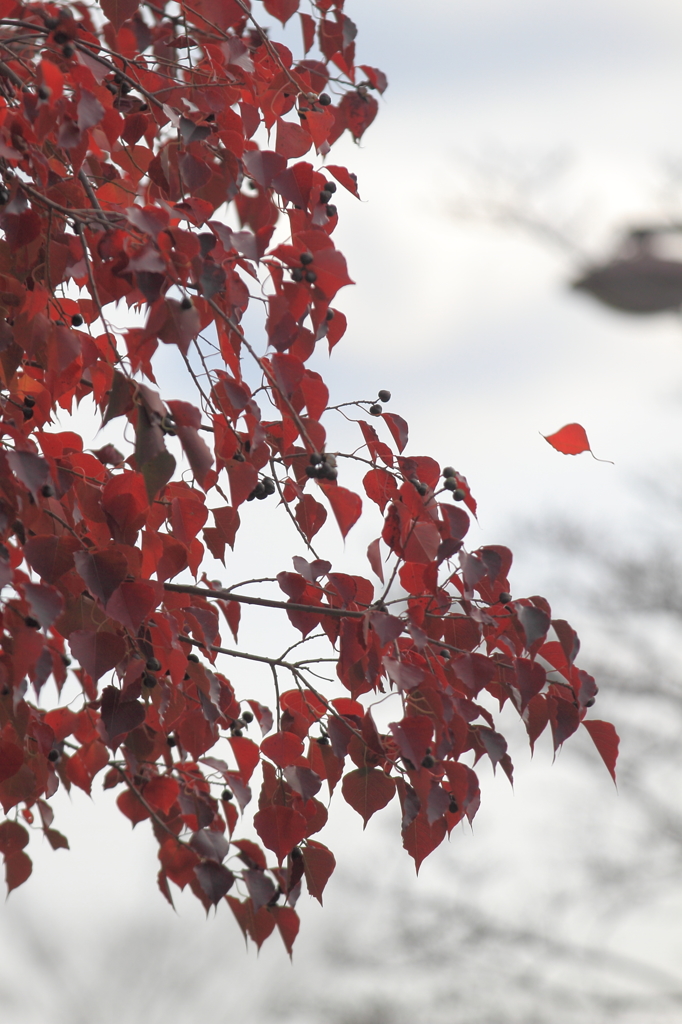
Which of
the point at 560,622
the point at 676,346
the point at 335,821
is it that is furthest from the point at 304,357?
the point at 676,346

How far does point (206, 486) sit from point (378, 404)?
27 centimetres

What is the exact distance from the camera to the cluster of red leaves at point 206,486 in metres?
0.71

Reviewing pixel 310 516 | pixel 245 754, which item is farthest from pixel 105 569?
pixel 245 754

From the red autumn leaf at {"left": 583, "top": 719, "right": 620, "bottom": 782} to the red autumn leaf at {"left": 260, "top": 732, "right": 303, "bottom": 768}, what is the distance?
29 cm

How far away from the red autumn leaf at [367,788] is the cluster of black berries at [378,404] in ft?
1.14

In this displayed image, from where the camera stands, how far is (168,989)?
4.00 m

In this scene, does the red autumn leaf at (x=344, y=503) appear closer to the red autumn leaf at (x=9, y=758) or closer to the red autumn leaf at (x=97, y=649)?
the red autumn leaf at (x=97, y=649)

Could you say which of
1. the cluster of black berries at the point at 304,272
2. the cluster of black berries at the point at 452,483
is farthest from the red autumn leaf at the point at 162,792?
the cluster of black berries at the point at 304,272

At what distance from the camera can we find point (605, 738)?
887 mm

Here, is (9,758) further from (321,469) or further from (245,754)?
(321,469)

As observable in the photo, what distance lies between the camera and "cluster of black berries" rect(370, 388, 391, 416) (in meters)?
0.94

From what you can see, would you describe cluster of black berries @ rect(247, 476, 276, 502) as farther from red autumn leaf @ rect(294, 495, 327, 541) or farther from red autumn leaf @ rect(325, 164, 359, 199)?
red autumn leaf @ rect(325, 164, 359, 199)

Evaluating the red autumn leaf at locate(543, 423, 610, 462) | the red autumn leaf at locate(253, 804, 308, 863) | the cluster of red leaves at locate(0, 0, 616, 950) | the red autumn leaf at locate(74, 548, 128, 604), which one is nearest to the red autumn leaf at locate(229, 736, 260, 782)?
the cluster of red leaves at locate(0, 0, 616, 950)

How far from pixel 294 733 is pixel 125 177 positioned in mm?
614
